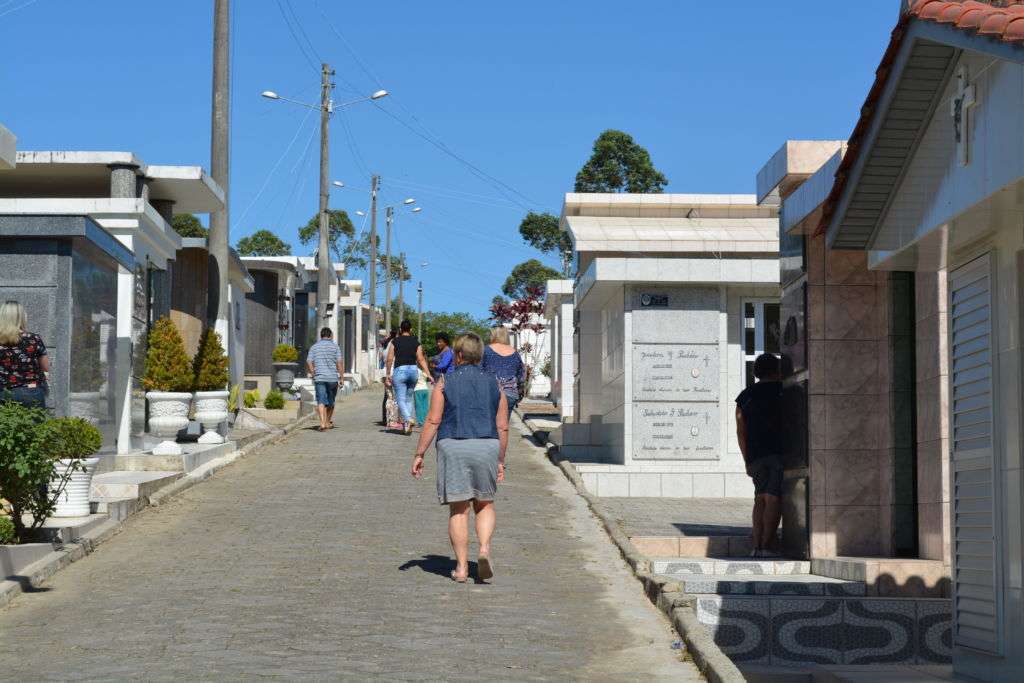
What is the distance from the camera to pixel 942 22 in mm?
7082

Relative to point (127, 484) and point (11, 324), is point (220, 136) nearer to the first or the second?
point (127, 484)

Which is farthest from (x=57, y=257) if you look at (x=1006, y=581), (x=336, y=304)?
(x=336, y=304)

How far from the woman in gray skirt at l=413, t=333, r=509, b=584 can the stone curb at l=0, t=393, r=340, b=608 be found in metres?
2.76

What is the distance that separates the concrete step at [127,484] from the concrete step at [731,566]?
5.07 metres

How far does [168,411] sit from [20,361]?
7761 mm

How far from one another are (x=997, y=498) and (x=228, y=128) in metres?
16.9

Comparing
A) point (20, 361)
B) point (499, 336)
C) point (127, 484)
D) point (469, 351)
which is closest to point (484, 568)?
point (469, 351)

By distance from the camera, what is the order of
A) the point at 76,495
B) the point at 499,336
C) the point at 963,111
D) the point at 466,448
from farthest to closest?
the point at 499,336 → the point at 76,495 → the point at 466,448 → the point at 963,111

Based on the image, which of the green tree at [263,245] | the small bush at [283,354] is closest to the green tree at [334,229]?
the green tree at [263,245]

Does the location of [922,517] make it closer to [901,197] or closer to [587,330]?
[901,197]

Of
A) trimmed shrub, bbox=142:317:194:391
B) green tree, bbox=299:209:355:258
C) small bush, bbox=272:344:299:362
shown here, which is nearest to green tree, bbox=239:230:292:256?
green tree, bbox=299:209:355:258

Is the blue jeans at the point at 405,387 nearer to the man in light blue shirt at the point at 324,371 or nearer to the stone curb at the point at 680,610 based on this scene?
the man in light blue shirt at the point at 324,371

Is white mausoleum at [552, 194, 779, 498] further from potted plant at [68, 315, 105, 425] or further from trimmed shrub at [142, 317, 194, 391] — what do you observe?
potted plant at [68, 315, 105, 425]

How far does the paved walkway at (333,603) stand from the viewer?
752 centimetres
